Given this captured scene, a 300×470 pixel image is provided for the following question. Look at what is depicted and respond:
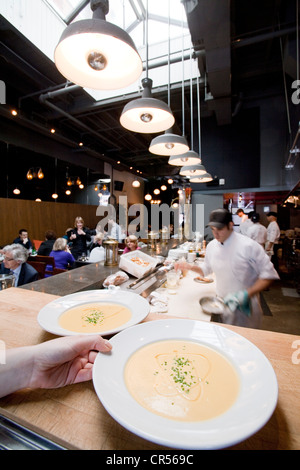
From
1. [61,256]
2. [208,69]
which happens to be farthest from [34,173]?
[208,69]


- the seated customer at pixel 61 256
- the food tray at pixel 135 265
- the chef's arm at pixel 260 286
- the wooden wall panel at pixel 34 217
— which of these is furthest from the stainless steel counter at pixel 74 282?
the wooden wall panel at pixel 34 217

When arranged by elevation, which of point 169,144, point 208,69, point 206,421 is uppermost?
point 208,69

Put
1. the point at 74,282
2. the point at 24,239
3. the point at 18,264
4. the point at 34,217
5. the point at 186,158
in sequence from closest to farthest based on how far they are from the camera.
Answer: the point at 74,282
the point at 18,264
the point at 186,158
the point at 24,239
the point at 34,217

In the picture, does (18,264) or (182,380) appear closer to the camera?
(182,380)

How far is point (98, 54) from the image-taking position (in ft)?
4.17

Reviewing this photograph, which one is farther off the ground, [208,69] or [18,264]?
[208,69]

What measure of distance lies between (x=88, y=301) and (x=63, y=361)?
51 centimetres

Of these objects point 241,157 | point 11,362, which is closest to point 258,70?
point 241,157

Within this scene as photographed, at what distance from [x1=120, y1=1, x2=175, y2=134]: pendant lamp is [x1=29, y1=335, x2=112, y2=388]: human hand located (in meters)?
1.83

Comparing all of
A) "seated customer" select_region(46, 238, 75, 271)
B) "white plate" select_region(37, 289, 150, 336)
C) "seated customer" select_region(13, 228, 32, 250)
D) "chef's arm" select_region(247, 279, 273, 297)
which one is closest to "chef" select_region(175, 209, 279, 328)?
"chef's arm" select_region(247, 279, 273, 297)

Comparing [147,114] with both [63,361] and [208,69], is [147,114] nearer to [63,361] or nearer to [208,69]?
[63,361]

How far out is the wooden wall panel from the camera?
719 cm

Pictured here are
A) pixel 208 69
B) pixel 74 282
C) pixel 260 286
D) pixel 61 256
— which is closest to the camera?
pixel 74 282

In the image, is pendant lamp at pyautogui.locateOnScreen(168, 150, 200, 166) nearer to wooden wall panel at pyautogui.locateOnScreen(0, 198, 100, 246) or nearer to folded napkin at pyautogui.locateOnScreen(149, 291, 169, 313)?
folded napkin at pyautogui.locateOnScreen(149, 291, 169, 313)
